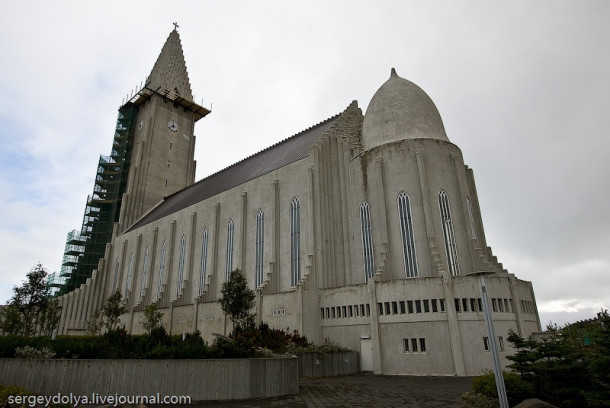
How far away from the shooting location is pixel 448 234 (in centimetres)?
3125

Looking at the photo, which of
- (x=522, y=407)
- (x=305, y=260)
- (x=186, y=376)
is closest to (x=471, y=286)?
(x=305, y=260)

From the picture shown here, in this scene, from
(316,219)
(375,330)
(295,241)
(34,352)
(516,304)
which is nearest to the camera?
(34,352)

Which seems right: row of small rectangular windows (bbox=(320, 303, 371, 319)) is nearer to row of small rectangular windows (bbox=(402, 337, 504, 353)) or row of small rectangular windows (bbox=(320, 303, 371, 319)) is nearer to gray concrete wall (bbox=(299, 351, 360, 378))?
gray concrete wall (bbox=(299, 351, 360, 378))

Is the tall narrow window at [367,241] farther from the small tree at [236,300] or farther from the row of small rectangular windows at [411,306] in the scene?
the small tree at [236,300]

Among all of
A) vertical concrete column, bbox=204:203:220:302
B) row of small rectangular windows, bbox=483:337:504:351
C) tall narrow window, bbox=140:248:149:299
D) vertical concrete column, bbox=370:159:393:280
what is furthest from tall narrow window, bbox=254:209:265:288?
tall narrow window, bbox=140:248:149:299

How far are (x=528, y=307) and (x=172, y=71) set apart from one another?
232 feet

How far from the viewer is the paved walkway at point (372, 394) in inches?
560

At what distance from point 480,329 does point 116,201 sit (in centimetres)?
6296

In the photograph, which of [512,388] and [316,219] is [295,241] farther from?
[512,388]

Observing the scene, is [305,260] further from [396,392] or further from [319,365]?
[396,392]

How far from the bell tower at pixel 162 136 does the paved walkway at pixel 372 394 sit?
5418 cm

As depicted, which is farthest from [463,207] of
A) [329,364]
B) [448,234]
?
[329,364]

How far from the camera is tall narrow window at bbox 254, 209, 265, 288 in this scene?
3731cm

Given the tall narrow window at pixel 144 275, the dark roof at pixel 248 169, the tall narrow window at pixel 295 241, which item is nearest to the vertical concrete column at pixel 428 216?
the tall narrow window at pixel 295 241
